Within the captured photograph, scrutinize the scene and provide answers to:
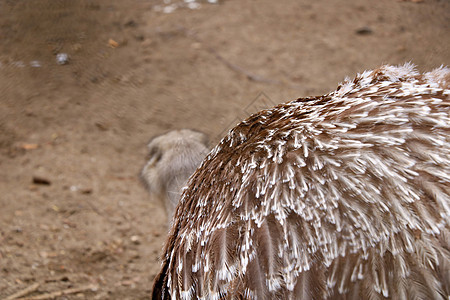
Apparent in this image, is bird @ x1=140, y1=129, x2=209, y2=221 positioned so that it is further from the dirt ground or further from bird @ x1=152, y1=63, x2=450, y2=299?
bird @ x1=152, y1=63, x2=450, y2=299

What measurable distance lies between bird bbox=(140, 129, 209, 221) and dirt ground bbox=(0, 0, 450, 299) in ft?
0.53

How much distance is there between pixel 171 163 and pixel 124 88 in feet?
5.38

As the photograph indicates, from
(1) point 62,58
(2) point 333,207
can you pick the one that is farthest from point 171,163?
(1) point 62,58

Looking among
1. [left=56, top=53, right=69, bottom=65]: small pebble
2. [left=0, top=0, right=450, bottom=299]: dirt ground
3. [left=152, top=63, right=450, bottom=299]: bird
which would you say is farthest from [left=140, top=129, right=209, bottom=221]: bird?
[left=56, top=53, right=69, bottom=65]: small pebble

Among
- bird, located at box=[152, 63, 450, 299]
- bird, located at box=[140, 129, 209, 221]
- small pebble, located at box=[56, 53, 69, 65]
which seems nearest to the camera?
bird, located at box=[152, 63, 450, 299]

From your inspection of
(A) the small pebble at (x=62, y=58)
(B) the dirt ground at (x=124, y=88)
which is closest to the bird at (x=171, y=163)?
(B) the dirt ground at (x=124, y=88)

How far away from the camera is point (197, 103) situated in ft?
14.3

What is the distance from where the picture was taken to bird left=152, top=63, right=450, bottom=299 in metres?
1.53

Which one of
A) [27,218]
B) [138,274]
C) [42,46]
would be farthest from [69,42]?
[138,274]

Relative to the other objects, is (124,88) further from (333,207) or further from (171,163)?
(333,207)

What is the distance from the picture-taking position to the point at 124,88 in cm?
446

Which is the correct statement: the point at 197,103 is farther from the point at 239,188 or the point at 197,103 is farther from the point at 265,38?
the point at 239,188

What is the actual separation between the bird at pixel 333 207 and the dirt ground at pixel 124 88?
134 cm

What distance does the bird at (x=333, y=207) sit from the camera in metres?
1.53
